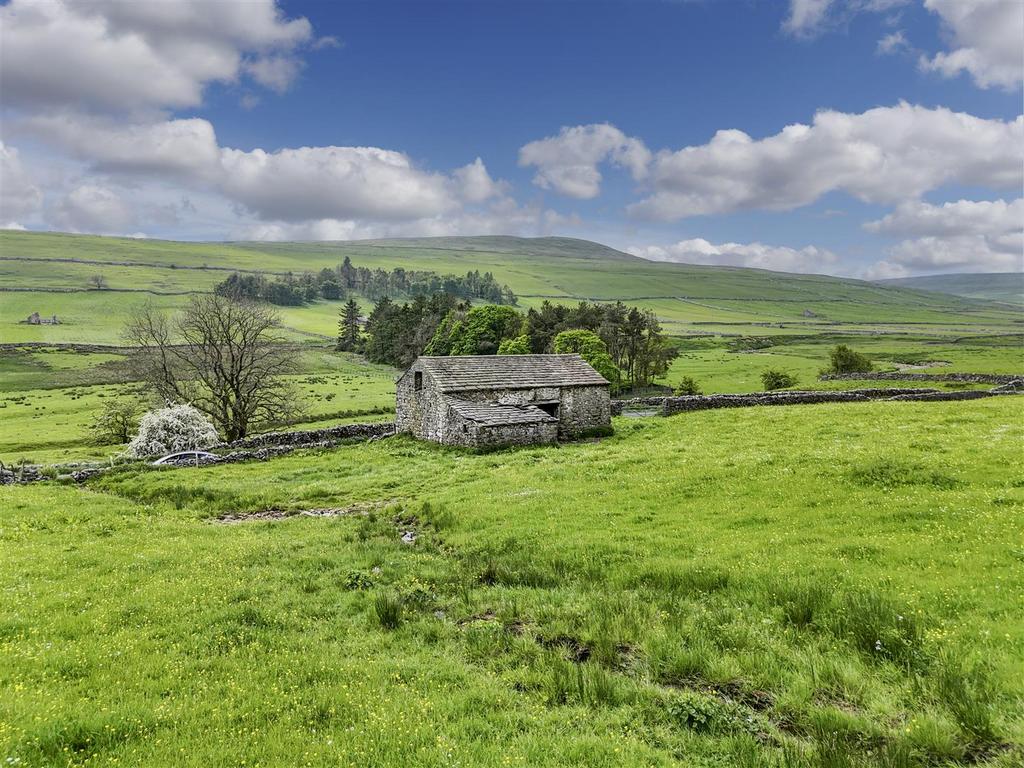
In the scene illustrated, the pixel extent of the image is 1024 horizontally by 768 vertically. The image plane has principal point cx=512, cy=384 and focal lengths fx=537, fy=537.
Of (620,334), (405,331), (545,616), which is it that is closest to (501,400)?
(545,616)

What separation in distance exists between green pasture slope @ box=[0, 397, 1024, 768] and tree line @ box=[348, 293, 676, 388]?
54.8 m

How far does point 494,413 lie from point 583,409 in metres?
7.82

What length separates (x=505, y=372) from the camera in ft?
117

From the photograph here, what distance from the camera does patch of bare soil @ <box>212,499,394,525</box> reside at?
64.3ft

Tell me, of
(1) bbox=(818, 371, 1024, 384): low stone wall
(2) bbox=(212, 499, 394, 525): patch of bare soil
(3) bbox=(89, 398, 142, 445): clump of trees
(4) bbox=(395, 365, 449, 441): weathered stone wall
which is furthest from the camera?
(1) bbox=(818, 371, 1024, 384): low stone wall

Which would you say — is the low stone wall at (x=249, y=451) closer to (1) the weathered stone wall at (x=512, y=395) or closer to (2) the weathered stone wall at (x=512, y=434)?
(1) the weathered stone wall at (x=512, y=395)

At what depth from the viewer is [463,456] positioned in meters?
28.4

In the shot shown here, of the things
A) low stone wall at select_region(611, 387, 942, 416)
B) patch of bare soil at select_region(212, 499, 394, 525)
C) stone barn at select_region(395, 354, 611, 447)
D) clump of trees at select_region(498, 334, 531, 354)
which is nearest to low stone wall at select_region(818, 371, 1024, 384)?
low stone wall at select_region(611, 387, 942, 416)

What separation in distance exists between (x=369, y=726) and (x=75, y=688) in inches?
171

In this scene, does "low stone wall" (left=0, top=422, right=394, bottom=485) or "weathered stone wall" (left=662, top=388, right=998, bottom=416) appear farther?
"weathered stone wall" (left=662, top=388, right=998, bottom=416)

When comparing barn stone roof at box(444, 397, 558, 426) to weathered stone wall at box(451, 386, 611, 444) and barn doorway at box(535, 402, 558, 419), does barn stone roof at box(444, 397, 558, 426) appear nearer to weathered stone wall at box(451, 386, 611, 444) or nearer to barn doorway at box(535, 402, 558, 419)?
weathered stone wall at box(451, 386, 611, 444)

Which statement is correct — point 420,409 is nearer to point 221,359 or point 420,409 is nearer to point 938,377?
point 221,359

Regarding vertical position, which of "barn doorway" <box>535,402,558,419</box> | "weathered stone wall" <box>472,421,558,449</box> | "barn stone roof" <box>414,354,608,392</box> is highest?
"barn stone roof" <box>414,354,608,392</box>

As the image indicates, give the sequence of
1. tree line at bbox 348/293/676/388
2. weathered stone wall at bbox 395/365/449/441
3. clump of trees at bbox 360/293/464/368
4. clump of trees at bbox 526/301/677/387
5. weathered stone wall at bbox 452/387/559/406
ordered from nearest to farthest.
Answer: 1. weathered stone wall at bbox 395/365/449/441
2. weathered stone wall at bbox 452/387/559/406
3. tree line at bbox 348/293/676/388
4. clump of trees at bbox 526/301/677/387
5. clump of trees at bbox 360/293/464/368
